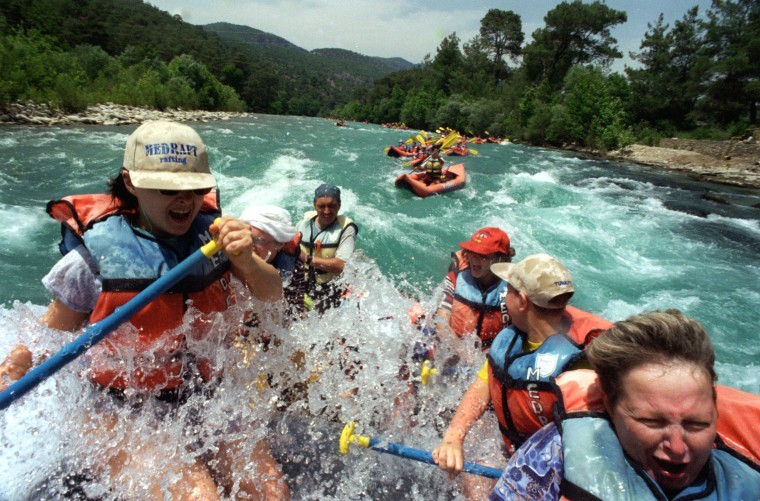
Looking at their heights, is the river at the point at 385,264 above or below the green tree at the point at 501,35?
below

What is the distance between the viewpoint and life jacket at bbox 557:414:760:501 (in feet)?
3.84

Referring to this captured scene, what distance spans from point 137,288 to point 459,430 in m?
1.67

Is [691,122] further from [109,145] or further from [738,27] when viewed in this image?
[109,145]

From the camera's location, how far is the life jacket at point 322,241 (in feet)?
13.7

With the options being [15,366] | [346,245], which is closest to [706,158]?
[346,245]

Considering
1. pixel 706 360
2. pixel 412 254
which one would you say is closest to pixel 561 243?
Answer: pixel 412 254

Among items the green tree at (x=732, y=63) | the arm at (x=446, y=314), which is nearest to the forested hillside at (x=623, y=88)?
the green tree at (x=732, y=63)

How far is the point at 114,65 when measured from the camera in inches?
1383

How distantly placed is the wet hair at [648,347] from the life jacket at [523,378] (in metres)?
0.50

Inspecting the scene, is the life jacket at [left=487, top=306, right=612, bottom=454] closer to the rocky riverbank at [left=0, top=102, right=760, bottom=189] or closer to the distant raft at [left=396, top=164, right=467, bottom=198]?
the distant raft at [left=396, top=164, right=467, bottom=198]

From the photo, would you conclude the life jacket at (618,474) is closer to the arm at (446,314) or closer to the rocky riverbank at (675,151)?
the arm at (446,314)

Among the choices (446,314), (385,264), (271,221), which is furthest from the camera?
(385,264)

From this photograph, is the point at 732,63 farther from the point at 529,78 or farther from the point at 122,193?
the point at 122,193

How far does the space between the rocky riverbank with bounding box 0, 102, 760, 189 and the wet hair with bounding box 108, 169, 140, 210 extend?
70.1 ft
